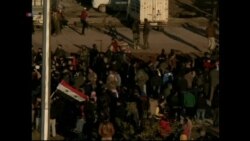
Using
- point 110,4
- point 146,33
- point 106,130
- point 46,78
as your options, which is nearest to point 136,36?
point 146,33

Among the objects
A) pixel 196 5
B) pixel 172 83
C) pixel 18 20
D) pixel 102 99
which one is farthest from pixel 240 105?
pixel 196 5

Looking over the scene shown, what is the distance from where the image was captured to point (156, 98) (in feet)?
80.3

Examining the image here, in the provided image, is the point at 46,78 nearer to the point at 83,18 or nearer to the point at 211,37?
the point at 211,37

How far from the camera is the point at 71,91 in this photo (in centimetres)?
2267

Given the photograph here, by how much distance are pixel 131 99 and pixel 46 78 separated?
18.1ft

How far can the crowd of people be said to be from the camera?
76.3 feet

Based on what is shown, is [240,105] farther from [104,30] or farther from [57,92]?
[104,30]

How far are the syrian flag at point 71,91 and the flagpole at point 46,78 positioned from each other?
4.01 metres

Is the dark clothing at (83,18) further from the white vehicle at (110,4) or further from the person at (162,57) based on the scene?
the person at (162,57)

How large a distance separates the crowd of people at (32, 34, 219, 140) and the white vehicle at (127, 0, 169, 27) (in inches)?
216

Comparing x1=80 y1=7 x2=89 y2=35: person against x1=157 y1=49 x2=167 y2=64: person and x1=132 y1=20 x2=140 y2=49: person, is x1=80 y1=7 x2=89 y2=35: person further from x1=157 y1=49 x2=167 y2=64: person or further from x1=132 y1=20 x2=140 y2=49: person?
x1=157 y1=49 x2=167 y2=64: person

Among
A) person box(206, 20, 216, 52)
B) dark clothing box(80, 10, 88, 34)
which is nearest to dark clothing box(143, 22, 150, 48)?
person box(206, 20, 216, 52)

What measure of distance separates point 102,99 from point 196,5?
11087 mm

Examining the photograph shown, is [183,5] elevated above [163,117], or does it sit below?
above
